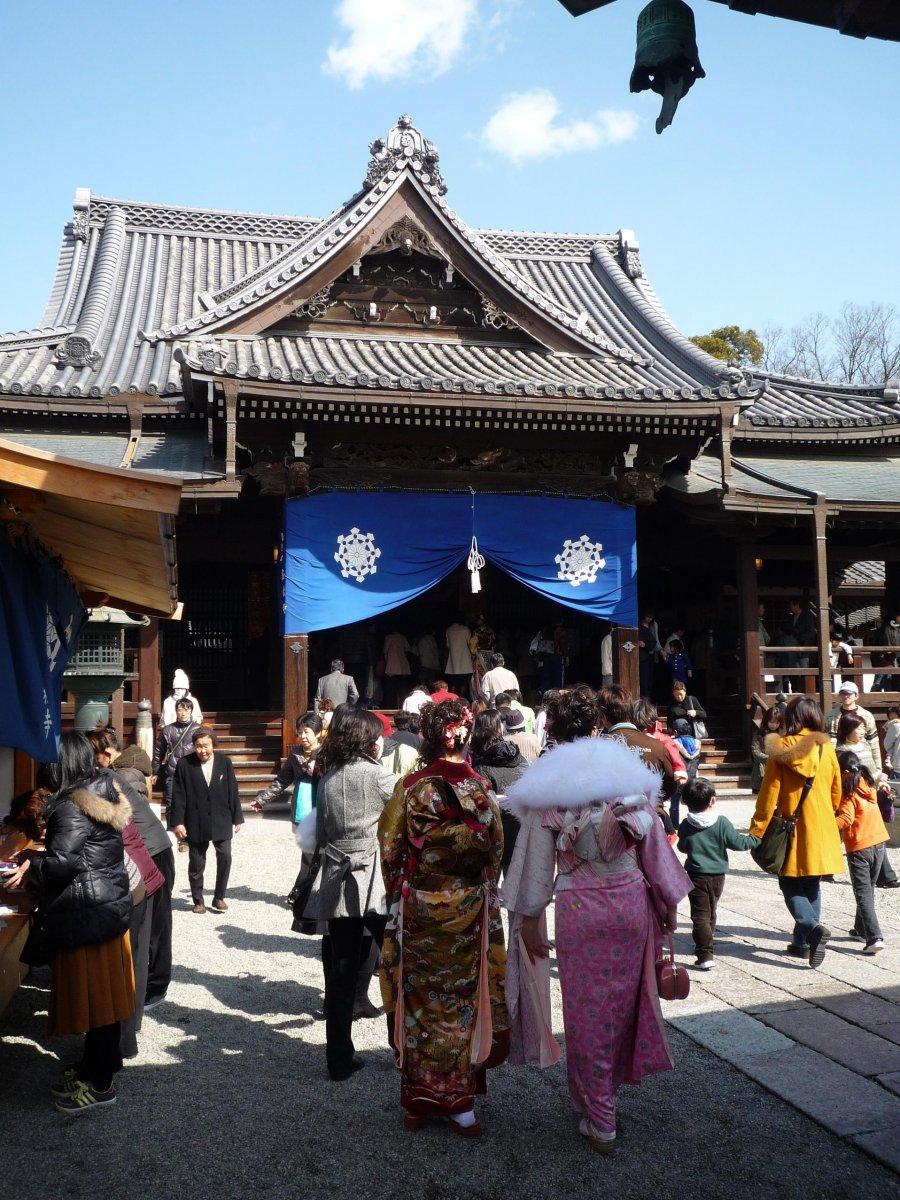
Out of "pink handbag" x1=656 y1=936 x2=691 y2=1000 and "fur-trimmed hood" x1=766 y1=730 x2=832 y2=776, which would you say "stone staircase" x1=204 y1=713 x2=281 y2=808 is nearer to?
"fur-trimmed hood" x1=766 y1=730 x2=832 y2=776

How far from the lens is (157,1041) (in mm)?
4914

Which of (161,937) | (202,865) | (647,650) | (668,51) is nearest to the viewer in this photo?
(668,51)

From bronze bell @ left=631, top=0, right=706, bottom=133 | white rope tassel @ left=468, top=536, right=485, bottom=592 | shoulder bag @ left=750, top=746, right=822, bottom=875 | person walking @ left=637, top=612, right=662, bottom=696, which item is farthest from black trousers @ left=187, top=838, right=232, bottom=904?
person walking @ left=637, top=612, right=662, bottom=696

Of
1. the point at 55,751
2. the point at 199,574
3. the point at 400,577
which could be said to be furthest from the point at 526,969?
the point at 199,574

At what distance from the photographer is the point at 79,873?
399 centimetres

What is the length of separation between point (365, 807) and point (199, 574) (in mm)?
11403

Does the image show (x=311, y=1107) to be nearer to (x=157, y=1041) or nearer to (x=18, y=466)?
(x=157, y=1041)

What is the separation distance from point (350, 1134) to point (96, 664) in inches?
269

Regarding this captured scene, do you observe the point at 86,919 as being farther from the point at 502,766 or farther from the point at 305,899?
the point at 502,766

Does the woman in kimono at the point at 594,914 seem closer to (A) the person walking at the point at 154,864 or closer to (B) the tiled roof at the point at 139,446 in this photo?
(A) the person walking at the point at 154,864

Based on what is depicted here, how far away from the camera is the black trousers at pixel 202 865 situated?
23.8 ft

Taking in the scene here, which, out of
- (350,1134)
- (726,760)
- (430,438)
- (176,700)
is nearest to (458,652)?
(430,438)

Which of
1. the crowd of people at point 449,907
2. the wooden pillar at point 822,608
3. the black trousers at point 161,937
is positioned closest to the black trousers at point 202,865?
the black trousers at point 161,937

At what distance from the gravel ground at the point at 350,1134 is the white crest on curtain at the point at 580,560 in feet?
29.3
